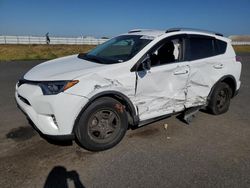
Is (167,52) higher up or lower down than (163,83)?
higher up

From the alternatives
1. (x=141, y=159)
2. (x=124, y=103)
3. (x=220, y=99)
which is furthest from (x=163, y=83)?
(x=220, y=99)

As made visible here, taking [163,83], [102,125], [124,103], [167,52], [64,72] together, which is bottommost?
[102,125]

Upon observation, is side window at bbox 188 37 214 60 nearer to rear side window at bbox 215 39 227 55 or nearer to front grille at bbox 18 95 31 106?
rear side window at bbox 215 39 227 55

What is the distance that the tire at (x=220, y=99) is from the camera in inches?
201

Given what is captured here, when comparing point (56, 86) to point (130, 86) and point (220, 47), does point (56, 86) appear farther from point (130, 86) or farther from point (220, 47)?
point (220, 47)

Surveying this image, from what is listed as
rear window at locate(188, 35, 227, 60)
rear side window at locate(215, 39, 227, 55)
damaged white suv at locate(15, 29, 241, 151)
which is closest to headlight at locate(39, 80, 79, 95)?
damaged white suv at locate(15, 29, 241, 151)

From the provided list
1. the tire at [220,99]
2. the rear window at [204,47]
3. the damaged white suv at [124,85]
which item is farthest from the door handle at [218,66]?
the tire at [220,99]

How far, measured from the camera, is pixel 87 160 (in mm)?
3430

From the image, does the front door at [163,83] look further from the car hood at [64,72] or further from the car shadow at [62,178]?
the car shadow at [62,178]

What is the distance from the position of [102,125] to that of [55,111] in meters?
0.78

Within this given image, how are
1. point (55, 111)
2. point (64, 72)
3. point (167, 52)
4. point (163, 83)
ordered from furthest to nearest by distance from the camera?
point (167, 52), point (163, 83), point (64, 72), point (55, 111)

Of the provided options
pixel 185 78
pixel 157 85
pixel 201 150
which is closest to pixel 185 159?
pixel 201 150

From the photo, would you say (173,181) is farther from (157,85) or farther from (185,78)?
(185,78)

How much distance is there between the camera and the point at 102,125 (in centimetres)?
369
